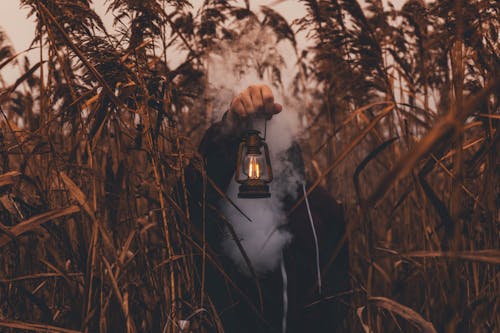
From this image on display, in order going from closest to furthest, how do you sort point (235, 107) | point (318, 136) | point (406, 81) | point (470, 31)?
point (470, 31)
point (235, 107)
point (406, 81)
point (318, 136)

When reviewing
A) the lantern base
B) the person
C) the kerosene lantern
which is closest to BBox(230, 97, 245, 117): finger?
the person

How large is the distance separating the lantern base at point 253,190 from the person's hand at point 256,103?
0.27 m

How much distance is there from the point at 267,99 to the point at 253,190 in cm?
31

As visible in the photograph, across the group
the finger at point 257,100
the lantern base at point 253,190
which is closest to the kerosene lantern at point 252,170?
the lantern base at point 253,190

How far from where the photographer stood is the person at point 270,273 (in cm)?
149

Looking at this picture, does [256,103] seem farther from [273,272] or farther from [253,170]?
[273,272]

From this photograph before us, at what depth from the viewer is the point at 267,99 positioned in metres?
1.43

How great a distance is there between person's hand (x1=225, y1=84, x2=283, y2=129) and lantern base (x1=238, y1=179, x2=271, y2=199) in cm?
27

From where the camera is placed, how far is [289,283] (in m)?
1.53

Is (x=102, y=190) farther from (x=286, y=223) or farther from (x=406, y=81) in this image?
(x=406, y=81)

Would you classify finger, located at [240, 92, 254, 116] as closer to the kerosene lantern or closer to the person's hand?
the person's hand

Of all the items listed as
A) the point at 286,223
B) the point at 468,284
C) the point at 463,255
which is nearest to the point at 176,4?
the point at 286,223

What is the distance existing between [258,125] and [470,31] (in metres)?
0.61

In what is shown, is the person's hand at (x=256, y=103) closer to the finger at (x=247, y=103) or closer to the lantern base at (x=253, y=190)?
the finger at (x=247, y=103)
